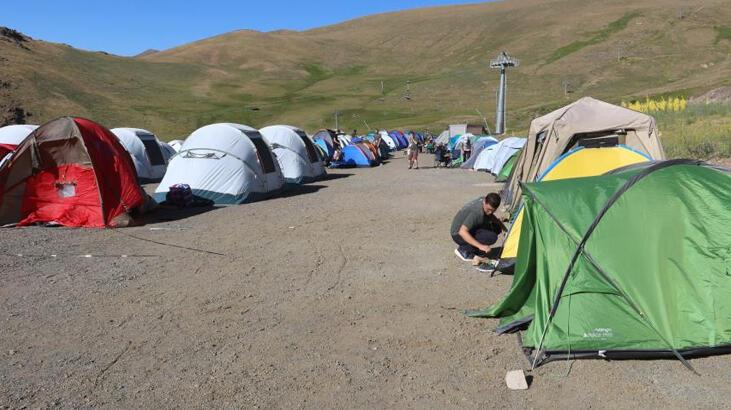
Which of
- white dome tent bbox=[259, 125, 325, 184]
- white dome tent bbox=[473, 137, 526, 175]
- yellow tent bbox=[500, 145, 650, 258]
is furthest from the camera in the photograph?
white dome tent bbox=[473, 137, 526, 175]

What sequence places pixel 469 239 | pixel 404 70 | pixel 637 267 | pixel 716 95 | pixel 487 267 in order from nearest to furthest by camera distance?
pixel 637 267 < pixel 487 267 < pixel 469 239 < pixel 716 95 < pixel 404 70

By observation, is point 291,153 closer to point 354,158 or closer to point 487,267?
point 354,158

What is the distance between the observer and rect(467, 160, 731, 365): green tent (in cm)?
508

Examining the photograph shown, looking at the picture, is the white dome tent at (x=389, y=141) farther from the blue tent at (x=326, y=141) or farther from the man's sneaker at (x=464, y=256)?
the man's sneaker at (x=464, y=256)

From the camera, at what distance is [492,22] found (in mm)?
135875

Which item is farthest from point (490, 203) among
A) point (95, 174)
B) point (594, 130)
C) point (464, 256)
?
point (95, 174)

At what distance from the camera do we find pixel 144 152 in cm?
2120

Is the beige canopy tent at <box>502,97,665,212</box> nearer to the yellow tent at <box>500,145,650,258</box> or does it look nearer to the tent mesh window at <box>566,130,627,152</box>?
the tent mesh window at <box>566,130,627,152</box>

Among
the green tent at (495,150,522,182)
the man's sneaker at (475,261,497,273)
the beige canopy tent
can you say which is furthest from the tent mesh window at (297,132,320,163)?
the man's sneaker at (475,261,497,273)

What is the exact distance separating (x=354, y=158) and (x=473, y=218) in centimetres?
2059

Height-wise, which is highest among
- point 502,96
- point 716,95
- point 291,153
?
point 502,96

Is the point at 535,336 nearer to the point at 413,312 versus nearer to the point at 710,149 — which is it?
the point at 413,312

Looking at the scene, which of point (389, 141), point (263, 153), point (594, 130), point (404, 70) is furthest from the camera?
point (404, 70)

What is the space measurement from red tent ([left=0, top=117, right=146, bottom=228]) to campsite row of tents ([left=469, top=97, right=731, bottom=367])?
8.84 m
